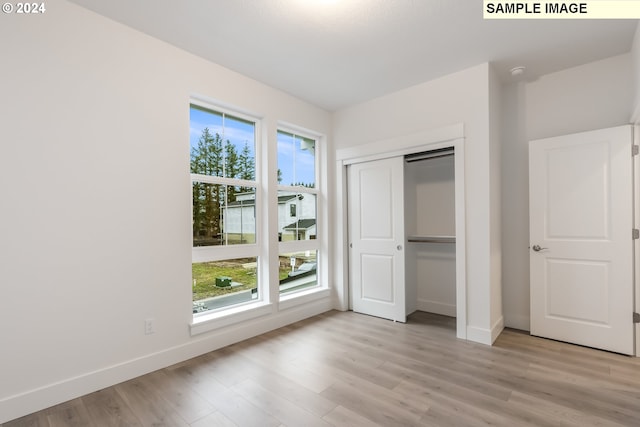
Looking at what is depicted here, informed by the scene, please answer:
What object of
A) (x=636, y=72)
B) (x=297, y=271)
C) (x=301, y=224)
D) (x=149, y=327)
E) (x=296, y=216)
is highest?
(x=636, y=72)

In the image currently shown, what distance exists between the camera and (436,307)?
13.1 feet

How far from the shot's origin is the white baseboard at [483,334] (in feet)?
9.59

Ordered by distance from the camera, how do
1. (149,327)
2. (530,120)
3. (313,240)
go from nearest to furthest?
(149,327)
(530,120)
(313,240)

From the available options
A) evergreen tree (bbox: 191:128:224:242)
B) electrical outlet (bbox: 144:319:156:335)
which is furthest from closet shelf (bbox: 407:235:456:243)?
electrical outlet (bbox: 144:319:156:335)

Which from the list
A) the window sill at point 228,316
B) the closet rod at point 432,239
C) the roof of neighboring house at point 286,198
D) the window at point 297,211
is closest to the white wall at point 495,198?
the closet rod at point 432,239

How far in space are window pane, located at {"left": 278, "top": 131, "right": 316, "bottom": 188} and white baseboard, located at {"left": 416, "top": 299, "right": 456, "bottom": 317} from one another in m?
2.27

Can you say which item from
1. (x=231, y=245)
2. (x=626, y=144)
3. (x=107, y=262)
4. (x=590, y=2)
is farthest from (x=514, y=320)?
(x=107, y=262)

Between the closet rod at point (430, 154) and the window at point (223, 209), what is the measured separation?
196cm

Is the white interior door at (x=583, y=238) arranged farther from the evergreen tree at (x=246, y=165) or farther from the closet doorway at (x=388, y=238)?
the evergreen tree at (x=246, y=165)

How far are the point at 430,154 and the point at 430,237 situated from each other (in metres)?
1.08

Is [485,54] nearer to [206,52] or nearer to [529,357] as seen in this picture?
[206,52]

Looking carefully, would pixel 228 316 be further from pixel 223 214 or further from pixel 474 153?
pixel 474 153

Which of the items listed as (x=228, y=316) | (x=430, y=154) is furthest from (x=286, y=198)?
(x=430, y=154)

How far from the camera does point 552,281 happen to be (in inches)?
120
